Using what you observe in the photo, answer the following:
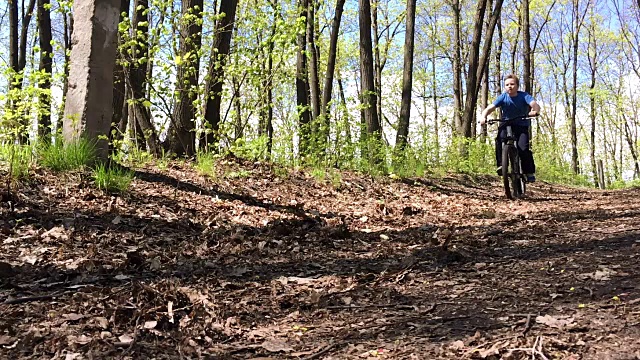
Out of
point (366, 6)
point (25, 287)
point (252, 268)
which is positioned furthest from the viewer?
point (366, 6)

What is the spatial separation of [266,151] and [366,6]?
5394 mm

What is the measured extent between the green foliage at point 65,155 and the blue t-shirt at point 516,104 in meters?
5.69

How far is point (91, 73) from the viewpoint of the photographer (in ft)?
17.6

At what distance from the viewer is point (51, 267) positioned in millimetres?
3217

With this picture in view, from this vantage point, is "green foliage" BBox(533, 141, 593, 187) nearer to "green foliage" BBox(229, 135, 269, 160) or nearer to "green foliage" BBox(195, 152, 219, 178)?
"green foliage" BBox(229, 135, 269, 160)

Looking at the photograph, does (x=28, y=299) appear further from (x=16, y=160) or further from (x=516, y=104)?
(x=516, y=104)

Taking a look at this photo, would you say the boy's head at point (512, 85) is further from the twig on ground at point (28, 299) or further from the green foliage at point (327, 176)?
the twig on ground at point (28, 299)

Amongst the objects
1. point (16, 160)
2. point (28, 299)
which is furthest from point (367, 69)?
point (28, 299)

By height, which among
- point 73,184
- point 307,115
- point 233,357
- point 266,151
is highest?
point 307,115

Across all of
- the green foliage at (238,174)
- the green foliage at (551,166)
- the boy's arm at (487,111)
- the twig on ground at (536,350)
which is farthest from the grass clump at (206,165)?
the green foliage at (551,166)

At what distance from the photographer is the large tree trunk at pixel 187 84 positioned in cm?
708

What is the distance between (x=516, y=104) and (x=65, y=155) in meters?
6.18

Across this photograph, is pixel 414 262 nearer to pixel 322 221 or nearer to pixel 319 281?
pixel 319 281

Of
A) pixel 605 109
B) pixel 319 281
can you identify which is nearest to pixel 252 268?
pixel 319 281
